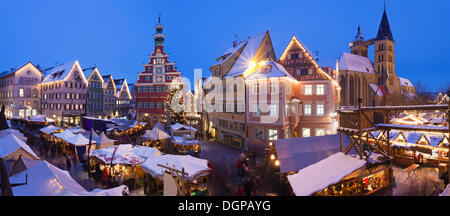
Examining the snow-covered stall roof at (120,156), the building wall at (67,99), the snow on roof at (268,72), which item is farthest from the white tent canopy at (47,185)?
the building wall at (67,99)

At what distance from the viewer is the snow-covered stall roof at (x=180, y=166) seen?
10008mm

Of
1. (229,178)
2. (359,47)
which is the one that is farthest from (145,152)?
(359,47)

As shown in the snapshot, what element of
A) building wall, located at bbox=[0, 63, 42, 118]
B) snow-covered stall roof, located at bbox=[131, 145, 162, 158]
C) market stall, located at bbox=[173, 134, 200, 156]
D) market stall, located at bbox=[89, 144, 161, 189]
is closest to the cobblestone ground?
market stall, located at bbox=[173, 134, 200, 156]

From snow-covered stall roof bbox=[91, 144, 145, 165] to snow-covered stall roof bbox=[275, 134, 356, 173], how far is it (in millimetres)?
7811

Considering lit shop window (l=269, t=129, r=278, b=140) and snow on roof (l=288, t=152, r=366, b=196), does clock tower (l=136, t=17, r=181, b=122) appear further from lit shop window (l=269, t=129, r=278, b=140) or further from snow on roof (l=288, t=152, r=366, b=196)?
snow on roof (l=288, t=152, r=366, b=196)

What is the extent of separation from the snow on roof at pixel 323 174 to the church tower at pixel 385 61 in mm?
66437

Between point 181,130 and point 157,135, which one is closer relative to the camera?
point 157,135

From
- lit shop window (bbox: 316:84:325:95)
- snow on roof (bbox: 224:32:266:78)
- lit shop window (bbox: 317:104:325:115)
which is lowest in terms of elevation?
lit shop window (bbox: 317:104:325:115)

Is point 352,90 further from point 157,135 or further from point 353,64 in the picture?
point 157,135

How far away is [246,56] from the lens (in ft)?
83.0

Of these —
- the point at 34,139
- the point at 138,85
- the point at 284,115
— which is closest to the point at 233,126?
the point at 284,115

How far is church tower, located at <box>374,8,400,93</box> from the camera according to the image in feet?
211

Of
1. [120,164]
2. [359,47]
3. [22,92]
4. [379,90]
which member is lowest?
[120,164]

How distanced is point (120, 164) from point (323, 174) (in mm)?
10185
